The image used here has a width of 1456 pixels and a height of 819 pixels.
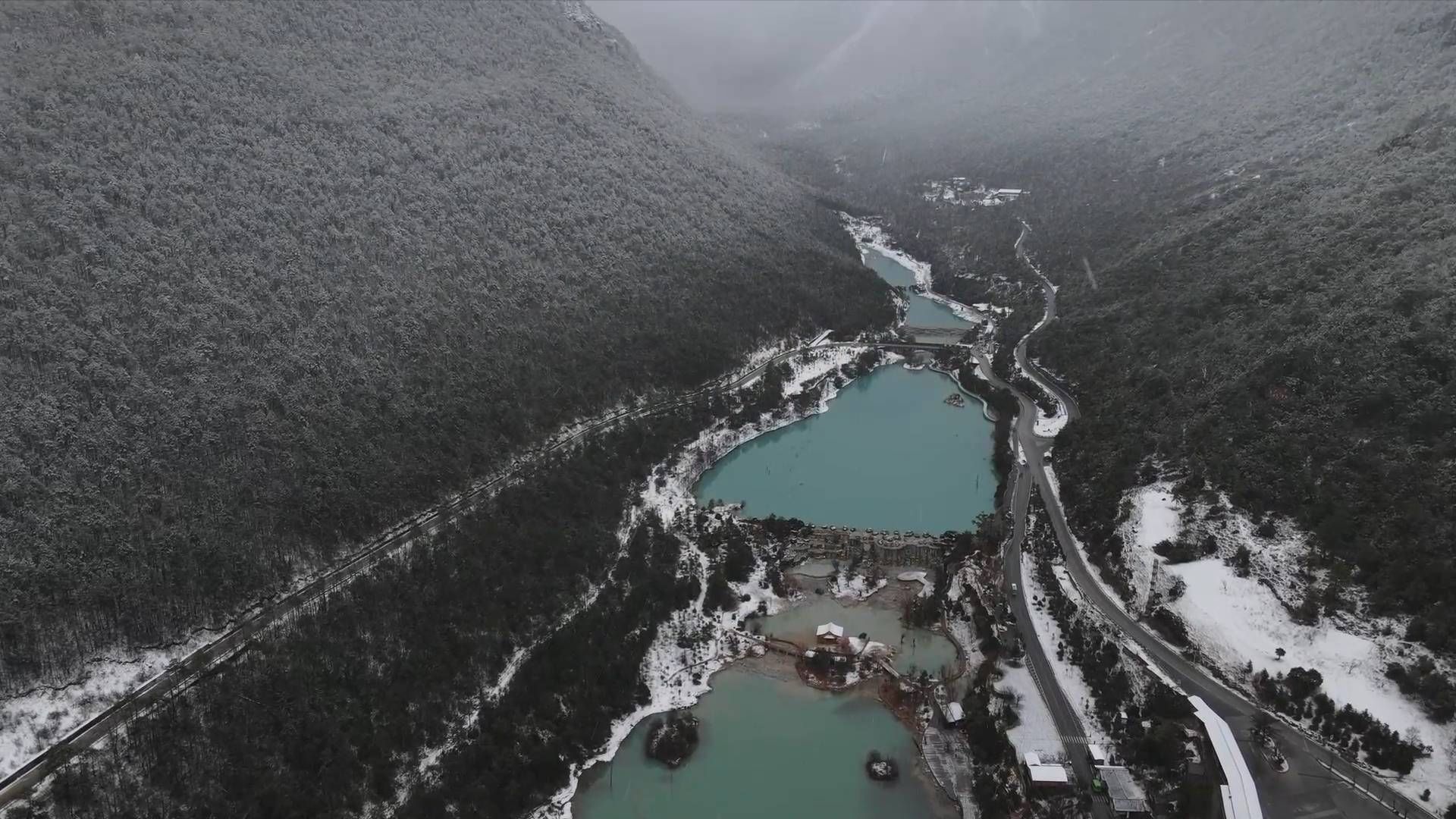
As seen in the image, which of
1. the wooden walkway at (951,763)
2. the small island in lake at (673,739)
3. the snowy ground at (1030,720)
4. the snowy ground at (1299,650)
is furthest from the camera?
the small island in lake at (673,739)

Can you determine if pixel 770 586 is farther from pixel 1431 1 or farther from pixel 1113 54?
pixel 1113 54

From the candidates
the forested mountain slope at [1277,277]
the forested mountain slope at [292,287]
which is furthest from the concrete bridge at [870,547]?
the forested mountain slope at [292,287]

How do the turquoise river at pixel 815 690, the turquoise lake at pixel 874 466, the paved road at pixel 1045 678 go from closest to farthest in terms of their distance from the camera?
the paved road at pixel 1045 678, the turquoise river at pixel 815 690, the turquoise lake at pixel 874 466

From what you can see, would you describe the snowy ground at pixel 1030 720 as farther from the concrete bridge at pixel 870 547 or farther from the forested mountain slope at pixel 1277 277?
the concrete bridge at pixel 870 547

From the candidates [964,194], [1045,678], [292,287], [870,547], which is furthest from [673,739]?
[964,194]

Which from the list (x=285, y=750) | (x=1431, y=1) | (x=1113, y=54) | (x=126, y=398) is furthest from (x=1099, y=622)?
(x=1113, y=54)

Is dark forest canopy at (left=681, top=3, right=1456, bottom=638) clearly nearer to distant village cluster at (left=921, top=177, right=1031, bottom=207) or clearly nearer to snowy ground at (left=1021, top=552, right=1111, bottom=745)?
distant village cluster at (left=921, top=177, right=1031, bottom=207)

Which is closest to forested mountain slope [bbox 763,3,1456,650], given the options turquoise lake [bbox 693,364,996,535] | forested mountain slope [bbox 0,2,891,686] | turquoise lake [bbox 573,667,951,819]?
turquoise lake [bbox 693,364,996,535]
